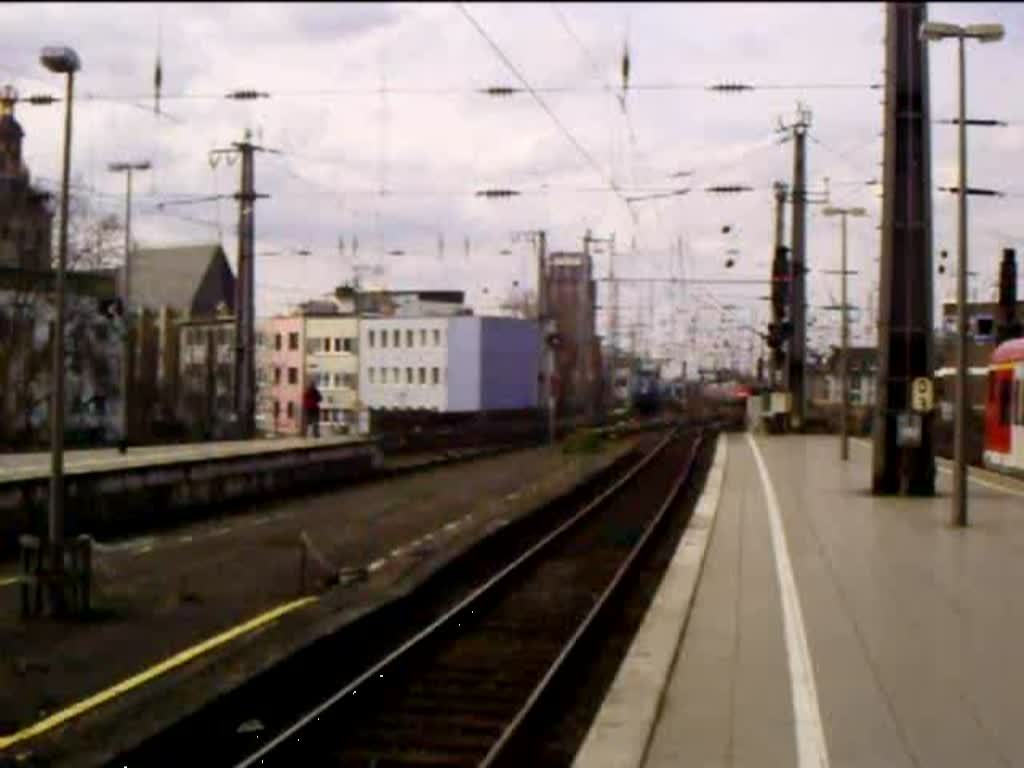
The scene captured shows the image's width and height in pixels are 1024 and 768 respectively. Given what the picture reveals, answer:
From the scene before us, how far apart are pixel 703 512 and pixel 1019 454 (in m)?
9.29

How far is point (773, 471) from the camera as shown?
3578cm

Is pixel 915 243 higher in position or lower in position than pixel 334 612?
higher

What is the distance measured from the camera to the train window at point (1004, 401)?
102ft

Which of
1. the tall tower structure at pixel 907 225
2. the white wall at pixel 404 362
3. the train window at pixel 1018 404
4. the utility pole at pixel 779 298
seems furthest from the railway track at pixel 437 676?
the white wall at pixel 404 362

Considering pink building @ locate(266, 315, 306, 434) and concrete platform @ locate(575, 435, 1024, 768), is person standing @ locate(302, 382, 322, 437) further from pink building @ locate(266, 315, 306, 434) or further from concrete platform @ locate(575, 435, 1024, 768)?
pink building @ locate(266, 315, 306, 434)

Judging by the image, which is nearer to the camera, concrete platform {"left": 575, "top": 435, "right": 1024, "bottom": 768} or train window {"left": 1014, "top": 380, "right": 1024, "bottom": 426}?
concrete platform {"left": 575, "top": 435, "right": 1024, "bottom": 768}

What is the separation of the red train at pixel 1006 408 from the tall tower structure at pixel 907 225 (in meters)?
4.17

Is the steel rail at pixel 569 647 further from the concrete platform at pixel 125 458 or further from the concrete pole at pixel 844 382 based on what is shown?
the concrete pole at pixel 844 382

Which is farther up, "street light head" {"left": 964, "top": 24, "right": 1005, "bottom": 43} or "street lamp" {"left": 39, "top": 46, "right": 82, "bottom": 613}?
"street light head" {"left": 964, "top": 24, "right": 1005, "bottom": 43}

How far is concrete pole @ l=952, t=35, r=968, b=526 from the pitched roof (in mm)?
79350

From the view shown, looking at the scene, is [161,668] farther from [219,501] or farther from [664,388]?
[664,388]

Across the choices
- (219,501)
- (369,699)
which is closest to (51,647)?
(369,699)

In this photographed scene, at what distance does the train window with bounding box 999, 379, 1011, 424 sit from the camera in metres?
31.1

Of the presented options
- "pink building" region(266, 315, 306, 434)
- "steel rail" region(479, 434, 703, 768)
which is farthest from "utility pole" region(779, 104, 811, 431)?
"pink building" region(266, 315, 306, 434)
